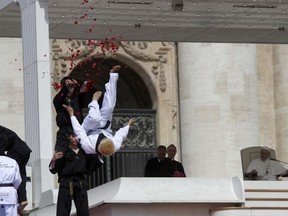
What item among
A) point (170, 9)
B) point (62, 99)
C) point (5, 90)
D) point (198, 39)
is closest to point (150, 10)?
point (170, 9)

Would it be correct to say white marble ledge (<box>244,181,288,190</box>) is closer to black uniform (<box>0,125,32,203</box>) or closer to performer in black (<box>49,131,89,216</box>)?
performer in black (<box>49,131,89,216</box>)

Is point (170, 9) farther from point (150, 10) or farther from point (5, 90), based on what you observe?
point (5, 90)

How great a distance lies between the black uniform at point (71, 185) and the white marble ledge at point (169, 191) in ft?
4.39

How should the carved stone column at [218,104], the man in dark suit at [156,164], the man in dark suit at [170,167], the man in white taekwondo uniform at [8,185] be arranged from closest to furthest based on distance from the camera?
the man in white taekwondo uniform at [8,185] < the man in dark suit at [170,167] < the man in dark suit at [156,164] < the carved stone column at [218,104]

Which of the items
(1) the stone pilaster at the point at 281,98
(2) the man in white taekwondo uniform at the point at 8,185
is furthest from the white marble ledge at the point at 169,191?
(1) the stone pilaster at the point at 281,98

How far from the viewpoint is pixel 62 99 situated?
68.7 ft

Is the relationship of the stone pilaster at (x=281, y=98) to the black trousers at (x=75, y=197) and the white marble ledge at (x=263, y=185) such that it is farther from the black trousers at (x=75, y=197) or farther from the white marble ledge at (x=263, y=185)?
the black trousers at (x=75, y=197)

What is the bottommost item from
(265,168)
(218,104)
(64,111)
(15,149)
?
(265,168)

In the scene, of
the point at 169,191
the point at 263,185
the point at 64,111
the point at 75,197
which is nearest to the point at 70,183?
the point at 75,197

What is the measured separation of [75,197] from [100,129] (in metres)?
1.22

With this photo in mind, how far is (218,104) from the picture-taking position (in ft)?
110

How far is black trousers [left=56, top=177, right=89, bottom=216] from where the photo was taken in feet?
65.7

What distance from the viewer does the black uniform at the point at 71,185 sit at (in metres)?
20.0

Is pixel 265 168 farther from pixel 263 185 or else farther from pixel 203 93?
pixel 203 93
